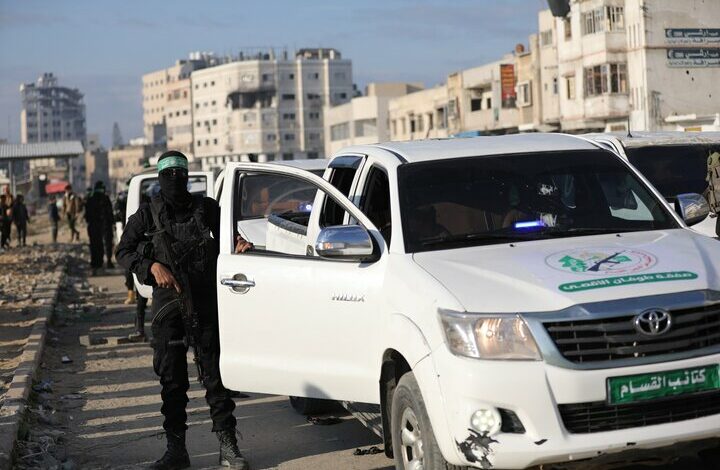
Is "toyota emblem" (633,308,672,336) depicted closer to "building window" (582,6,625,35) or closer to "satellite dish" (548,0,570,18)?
"satellite dish" (548,0,570,18)

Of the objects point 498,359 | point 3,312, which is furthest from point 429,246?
point 3,312

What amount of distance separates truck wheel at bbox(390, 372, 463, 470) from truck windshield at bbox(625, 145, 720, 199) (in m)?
6.56

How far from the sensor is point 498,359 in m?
5.13

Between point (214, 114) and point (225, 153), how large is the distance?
7219 mm

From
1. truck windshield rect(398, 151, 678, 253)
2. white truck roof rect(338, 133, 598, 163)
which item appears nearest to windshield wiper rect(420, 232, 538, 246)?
truck windshield rect(398, 151, 678, 253)

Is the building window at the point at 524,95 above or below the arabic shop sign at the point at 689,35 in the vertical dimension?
below

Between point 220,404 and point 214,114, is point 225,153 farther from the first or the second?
point 220,404

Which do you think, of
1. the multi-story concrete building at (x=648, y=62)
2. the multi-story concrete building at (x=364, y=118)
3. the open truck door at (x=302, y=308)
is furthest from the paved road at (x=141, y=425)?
the multi-story concrete building at (x=364, y=118)

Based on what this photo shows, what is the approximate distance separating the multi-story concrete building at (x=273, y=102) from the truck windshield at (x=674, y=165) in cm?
15524

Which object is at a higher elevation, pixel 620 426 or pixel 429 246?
pixel 429 246

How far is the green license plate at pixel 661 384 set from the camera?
509 cm

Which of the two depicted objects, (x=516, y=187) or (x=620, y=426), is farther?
(x=516, y=187)

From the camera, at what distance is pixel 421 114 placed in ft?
317

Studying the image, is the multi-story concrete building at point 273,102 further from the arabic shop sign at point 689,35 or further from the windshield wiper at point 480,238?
the windshield wiper at point 480,238
